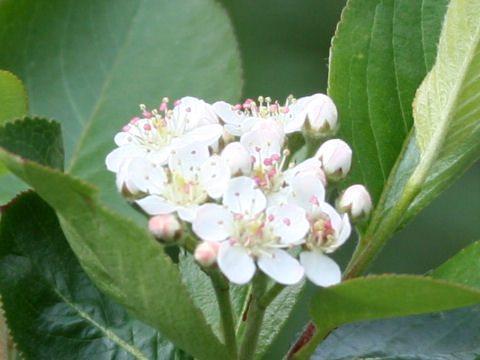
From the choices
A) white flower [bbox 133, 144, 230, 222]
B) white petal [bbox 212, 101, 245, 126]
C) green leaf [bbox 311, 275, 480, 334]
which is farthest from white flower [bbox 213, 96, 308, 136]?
green leaf [bbox 311, 275, 480, 334]

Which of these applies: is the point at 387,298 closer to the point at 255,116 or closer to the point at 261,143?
the point at 261,143

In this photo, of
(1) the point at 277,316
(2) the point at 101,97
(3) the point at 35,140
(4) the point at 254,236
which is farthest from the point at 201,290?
(2) the point at 101,97

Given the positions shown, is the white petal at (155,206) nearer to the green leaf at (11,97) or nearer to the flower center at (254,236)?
the flower center at (254,236)

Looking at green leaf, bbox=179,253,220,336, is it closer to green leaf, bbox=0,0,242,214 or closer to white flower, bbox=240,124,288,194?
white flower, bbox=240,124,288,194

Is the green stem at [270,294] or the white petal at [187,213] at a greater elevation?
the white petal at [187,213]

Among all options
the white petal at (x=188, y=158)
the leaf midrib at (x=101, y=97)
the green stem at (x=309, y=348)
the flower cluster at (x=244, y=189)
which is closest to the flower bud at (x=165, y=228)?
the flower cluster at (x=244, y=189)

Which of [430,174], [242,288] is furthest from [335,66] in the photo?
[242,288]
